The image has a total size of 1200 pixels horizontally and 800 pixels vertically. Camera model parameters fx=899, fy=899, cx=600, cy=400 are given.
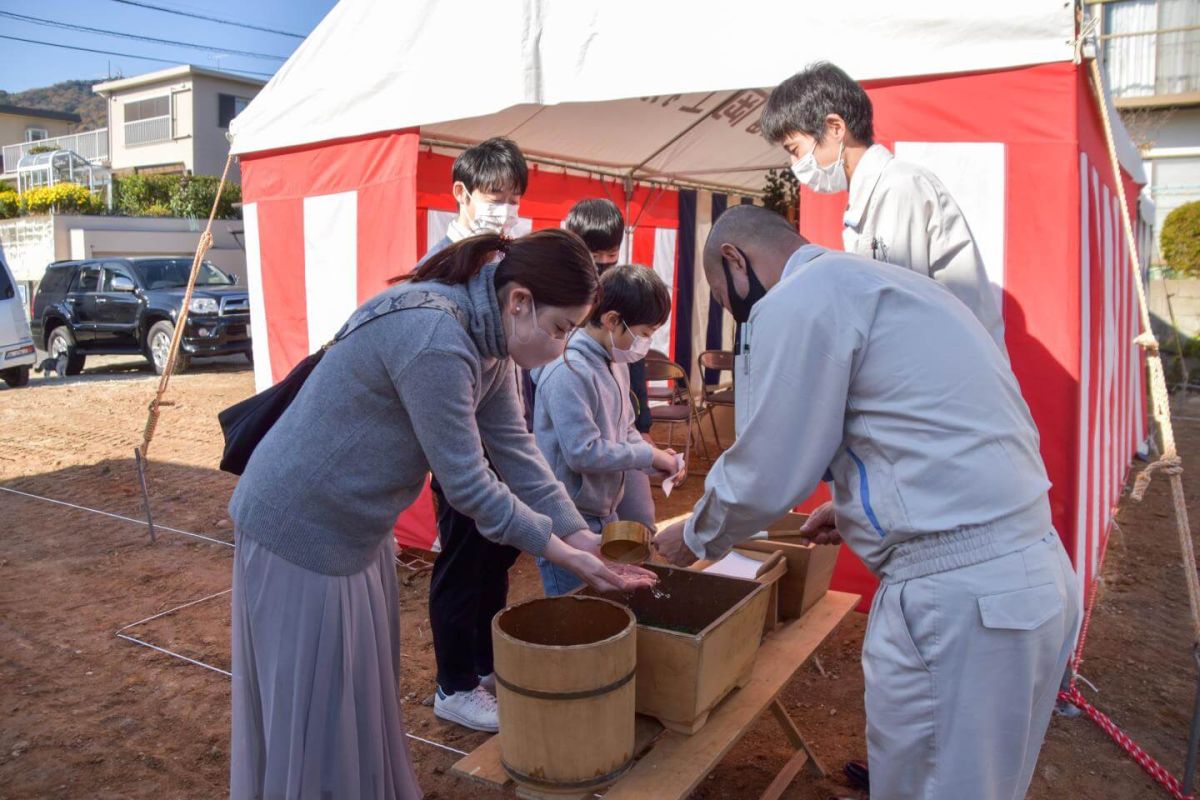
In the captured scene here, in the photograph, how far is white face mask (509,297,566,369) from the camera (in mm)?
1869

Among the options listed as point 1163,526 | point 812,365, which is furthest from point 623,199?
point 812,365

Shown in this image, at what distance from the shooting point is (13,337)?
1177 cm

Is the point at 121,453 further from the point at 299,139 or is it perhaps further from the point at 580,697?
the point at 580,697

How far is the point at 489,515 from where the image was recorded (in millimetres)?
1882

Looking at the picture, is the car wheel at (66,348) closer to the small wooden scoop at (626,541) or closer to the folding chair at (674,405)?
the folding chair at (674,405)

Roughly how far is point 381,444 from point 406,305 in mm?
287

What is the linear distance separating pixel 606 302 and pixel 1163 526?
4738mm

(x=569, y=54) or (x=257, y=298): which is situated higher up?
(x=569, y=54)

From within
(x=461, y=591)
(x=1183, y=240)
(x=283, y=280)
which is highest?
(x=1183, y=240)

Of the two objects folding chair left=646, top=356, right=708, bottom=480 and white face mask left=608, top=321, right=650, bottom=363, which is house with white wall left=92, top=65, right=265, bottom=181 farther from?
white face mask left=608, top=321, right=650, bottom=363

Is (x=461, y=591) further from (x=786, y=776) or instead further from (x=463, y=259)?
(x=463, y=259)

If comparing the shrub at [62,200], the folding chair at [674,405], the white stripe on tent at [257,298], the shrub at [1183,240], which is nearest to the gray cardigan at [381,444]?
the white stripe on tent at [257,298]

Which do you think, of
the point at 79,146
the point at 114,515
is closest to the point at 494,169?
the point at 114,515

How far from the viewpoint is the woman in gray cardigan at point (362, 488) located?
1771 millimetres
